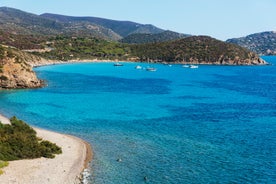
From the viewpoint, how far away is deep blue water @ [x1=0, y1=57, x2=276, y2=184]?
4153cm

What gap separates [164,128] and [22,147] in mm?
25111

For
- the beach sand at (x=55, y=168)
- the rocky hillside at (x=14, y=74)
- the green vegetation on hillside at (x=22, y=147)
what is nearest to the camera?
the beach sand at (x=55, y=168)

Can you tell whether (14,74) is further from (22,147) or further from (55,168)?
(55,168)

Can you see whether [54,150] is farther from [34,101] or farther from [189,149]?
[34,101]

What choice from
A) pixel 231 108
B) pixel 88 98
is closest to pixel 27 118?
pixel 88 98

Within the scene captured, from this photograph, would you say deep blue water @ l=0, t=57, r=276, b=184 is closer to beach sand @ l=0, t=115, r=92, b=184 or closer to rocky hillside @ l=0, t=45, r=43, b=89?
beach sand @ l=0, t=115, r=92, b=184

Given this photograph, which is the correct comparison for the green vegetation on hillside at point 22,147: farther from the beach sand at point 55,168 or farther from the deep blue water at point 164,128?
the deep blue water at point 164,128

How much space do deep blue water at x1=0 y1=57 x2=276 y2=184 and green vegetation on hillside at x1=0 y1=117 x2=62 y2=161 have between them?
621 cm

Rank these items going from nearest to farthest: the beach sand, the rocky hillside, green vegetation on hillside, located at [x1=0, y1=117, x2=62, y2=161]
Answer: the beach sand, green vegetation on hillside, located at [x1=0, y1=117, x2=62, y2=161], the rocky hillside

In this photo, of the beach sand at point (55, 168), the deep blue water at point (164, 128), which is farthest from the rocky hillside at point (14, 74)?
the beach sand at point (55, 168)

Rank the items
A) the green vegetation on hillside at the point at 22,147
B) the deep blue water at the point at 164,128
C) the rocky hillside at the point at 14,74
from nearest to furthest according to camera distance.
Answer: the deep blue water at the point at 164,128 < the green vegetation on hillside at the point at 22,147 < the rocky hillside at the point at 14,74

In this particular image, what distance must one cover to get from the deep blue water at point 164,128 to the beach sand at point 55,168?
1830 millimetres

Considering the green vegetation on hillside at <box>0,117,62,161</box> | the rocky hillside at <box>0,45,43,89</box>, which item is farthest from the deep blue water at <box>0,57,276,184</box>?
the green vegetation on hillside at <box>0,117,62,161</box>

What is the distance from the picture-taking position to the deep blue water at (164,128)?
1635 inches
